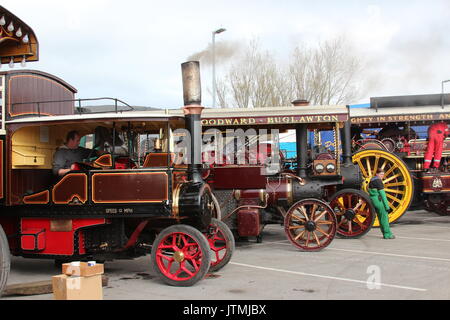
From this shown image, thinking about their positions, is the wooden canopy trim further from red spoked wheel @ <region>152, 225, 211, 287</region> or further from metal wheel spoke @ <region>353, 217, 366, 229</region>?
metal wheel spoke @ <region>353, 217, 366, 229</region>

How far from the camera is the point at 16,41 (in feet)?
19.6

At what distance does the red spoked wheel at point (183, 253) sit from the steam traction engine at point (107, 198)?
1 centimetres

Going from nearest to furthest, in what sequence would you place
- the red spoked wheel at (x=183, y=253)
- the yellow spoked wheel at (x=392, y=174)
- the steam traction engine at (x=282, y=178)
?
the red spoked wheel at (x=183, y=253), the steam traction engine at (x=282, y=178), the yellow spoked wheel at (x=392, y=174)

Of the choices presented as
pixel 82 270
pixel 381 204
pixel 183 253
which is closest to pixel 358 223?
pixel 381 204

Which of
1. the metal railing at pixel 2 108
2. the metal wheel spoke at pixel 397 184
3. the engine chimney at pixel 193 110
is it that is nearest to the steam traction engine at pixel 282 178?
the metal wheel spoke at pixel 397 184

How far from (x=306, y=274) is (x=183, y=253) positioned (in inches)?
60.8

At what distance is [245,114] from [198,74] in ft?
9.07

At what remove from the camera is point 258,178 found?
7.78m

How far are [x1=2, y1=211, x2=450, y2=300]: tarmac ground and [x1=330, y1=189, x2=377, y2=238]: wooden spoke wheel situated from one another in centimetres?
23

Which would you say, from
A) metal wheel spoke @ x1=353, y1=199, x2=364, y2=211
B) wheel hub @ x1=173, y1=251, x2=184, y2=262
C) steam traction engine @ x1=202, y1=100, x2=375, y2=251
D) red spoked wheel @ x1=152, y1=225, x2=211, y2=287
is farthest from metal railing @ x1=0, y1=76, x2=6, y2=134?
metal wheel spoke @ x1=353, y1=199, x2=364, y2=211

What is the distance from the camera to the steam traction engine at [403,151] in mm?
10070

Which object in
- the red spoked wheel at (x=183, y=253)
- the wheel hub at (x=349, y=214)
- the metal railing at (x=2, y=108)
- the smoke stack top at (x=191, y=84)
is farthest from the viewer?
the wheel hub at (x=349, y=214)

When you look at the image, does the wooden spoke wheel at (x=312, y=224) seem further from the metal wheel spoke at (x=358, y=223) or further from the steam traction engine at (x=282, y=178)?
the metal wheel spoke at (x=358, y=223)
